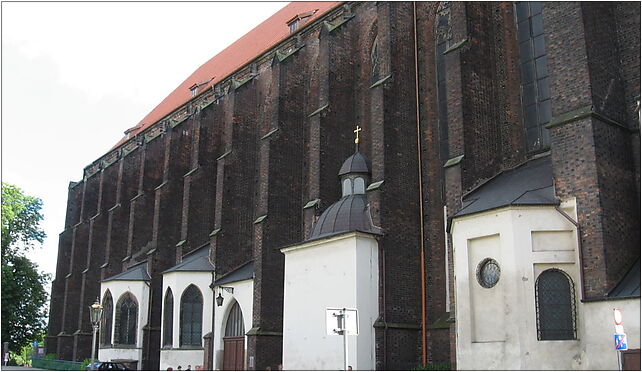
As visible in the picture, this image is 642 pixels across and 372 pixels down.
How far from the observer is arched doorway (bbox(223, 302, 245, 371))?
→ 2697 centimetres

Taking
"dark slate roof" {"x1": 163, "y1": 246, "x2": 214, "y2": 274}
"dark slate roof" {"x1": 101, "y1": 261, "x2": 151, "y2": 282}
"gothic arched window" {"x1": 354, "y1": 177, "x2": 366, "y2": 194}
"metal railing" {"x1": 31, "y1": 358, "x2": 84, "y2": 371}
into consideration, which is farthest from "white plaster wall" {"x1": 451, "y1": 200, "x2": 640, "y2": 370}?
"metal railing" {"x1": 31, "y1": 358, "x2": 84, "y2": 371}

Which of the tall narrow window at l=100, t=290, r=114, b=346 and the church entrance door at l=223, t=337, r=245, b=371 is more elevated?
the tall narrow window at l=100, t=290, r=114, b=346

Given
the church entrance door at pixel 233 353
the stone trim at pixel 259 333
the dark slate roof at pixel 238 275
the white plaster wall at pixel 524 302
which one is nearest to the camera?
the white plaster wall at pixel 524 302

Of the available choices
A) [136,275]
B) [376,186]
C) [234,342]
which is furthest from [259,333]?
[136,275]

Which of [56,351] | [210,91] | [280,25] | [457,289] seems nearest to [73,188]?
[56,351]

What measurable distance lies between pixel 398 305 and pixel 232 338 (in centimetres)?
916

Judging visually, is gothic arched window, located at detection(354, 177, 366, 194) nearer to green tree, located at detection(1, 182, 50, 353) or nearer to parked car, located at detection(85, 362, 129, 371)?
parked car, located at detection(85, 362, 129, 371)

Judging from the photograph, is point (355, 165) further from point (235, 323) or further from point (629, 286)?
point (629, 286)

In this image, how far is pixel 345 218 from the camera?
22219 millimetres

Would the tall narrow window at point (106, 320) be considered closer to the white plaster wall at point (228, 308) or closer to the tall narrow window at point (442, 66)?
the white plaster wall at point (228, 308)

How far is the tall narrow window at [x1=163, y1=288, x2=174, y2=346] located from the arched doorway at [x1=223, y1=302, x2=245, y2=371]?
3449mm

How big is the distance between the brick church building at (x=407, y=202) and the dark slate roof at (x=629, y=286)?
53 millimetres

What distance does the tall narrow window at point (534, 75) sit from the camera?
21000 mm

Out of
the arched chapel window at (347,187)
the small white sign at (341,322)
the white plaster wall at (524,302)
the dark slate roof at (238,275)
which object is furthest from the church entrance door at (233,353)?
the small white sign at (341,322)
